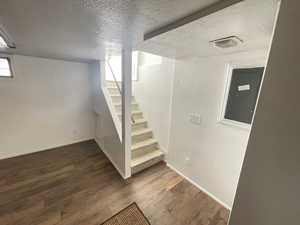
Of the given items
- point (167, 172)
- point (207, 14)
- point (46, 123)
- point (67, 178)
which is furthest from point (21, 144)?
point (207, 14)

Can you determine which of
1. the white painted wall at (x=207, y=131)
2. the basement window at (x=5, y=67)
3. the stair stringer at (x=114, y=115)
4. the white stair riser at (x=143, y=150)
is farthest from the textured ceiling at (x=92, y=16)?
the white stair riser at (x=143, y=150)

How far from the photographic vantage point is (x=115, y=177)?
2.27 m

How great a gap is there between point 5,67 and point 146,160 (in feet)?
→ 10.9

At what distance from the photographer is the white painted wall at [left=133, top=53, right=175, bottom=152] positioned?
252 centimetres

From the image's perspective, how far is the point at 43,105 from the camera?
2941 mm

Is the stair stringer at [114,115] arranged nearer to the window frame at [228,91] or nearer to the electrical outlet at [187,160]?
the electrical outlet at [187,160]

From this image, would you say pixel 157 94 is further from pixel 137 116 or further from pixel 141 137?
pixel 141 137

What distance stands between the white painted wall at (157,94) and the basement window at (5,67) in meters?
2.57

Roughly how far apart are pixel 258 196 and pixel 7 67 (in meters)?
4.11

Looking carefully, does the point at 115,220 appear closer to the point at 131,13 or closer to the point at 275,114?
the point at 275,114

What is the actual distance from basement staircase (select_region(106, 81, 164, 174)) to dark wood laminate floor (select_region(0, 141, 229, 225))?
168mm

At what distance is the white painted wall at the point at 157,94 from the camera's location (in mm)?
2523

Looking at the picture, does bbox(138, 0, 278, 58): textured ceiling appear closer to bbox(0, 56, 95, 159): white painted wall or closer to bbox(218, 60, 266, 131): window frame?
bbox(218, 60, 266, 131): window frame

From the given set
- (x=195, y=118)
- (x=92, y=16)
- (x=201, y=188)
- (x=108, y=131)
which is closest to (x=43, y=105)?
(x=108, y=131)
